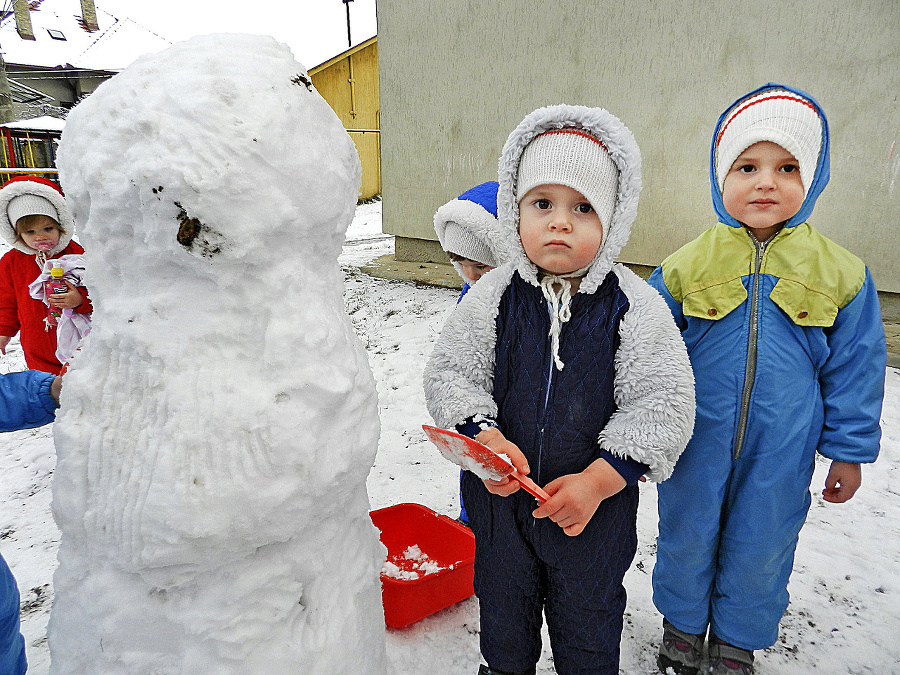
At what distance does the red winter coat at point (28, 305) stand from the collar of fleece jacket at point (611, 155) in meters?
3.15

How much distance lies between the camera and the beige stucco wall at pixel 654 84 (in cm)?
420

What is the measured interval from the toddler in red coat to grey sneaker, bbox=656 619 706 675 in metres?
3.29

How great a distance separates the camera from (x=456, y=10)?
5.94 metres

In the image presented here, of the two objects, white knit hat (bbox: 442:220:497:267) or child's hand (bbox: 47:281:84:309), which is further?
child's hand (bbox: 47:281:84:309)

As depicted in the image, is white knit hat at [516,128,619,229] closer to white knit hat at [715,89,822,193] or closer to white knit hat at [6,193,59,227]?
white knit hat at [715,89,822,193]

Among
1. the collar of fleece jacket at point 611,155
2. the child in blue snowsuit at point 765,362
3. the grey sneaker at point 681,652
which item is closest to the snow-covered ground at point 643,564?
the grey sneaker at point 681,652

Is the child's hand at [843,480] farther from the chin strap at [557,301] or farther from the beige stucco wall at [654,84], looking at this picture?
the beige stucco wall at [654,84]

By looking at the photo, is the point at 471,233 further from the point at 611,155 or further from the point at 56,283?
the point at 56,283

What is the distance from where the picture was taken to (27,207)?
3135mm

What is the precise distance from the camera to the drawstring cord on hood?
53.5 inches

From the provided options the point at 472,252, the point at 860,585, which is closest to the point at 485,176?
the point at 472,252

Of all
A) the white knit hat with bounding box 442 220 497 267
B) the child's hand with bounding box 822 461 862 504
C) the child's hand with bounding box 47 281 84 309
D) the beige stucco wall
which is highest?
the beige stucco wall

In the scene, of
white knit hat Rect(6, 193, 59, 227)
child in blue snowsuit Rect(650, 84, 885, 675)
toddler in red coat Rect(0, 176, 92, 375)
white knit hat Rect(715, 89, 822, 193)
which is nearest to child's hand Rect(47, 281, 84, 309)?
toddler in red coat Rect(0, 176, 92, 375)

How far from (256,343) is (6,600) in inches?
45.3
